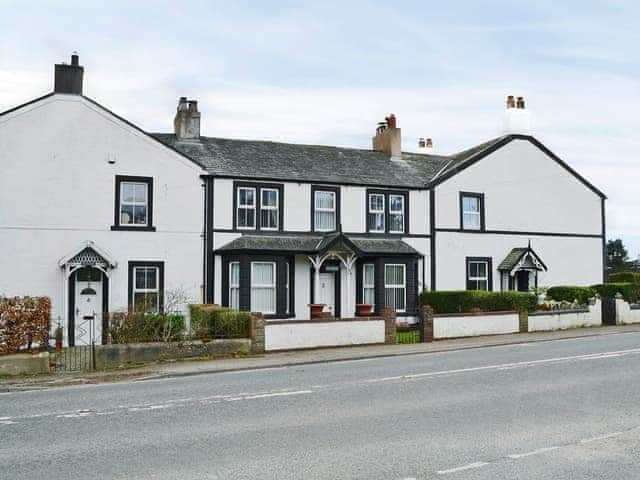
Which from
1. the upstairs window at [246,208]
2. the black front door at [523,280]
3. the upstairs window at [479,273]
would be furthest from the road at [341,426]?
the black front door at [523,280]

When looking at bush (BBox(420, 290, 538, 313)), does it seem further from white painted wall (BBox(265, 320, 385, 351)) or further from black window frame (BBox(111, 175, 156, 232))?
black window frame (BBox(111, 175, 156, 232))

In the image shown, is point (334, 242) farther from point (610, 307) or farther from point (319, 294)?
point (610, 307)

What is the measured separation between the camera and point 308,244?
88.6ft

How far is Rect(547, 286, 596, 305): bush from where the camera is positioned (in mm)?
28000

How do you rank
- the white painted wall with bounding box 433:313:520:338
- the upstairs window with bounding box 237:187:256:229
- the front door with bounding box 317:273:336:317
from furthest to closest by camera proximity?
1. the front door with bounding box 317:273:336:317
2. the upstairs window with bounding box 237:187:256:229
3. the white painted wall with bounding box 433:313:520:338

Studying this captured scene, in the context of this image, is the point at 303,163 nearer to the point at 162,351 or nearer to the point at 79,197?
the point at 79,197

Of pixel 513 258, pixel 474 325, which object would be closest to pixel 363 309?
pixel 474 325

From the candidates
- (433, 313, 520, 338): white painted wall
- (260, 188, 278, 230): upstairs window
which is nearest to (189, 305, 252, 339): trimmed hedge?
(433, 313, 520, 338): white painted wall

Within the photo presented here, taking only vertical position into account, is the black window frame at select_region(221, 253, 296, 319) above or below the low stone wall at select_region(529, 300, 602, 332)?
above

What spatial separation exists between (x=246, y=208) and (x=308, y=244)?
2672 mm

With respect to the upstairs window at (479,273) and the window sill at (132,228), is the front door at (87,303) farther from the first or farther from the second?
the upstairs window at (479,273)

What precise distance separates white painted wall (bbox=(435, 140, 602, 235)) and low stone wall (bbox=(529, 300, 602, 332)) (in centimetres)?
563

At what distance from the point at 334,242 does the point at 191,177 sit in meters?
5.69

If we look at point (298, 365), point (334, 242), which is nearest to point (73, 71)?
A: point (334, 242)
